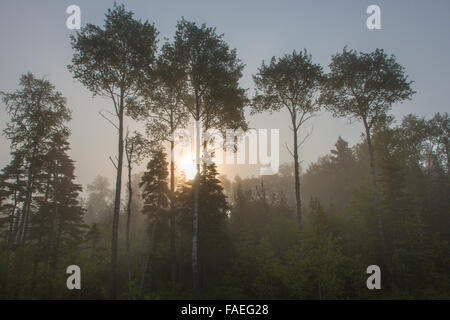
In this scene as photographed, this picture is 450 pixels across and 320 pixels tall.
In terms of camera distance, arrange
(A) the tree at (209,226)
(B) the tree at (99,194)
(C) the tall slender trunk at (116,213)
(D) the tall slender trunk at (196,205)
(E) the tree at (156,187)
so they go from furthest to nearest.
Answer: (B) the tree at (99,194) → (E) the tree at (156,187) → (A) the tree at (209,226) → (D) the tall slender trunk at (196,205) → (C) the tall slender trunk at (116,213)

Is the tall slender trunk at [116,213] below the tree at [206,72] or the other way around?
below

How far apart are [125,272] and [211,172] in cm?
1484

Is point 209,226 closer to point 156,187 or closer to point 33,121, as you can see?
point 156,187

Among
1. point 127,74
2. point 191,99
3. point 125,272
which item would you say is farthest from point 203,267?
point 127,74

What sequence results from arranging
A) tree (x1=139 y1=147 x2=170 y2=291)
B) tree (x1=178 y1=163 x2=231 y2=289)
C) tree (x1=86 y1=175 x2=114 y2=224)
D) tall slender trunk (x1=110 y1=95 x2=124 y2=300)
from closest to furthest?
tall slender trunk (x1=110 y1=95 x2=124 y2=300) < tree (x1=178 y1=163 x2=231 y2=289) < tree (x1=139 y1=147 x2=170 y2=291) < tree (x1=86 y1=175 x2=114 y2=224)

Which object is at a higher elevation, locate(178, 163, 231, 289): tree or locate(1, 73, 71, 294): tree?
locate(1, 73, 71, 294): tree

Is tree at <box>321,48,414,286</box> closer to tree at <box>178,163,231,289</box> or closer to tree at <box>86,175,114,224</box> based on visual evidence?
tree at <box>178,163,231,289</box>

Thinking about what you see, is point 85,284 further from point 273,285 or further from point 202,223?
point 273,285

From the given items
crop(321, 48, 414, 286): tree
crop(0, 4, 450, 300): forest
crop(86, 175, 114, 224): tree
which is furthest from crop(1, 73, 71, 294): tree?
crop(86, 175, 114, 224): tree

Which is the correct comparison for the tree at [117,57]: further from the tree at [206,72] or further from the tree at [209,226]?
the tree at [209,226]

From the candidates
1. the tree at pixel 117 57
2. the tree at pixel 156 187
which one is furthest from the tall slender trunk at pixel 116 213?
the tree at pixel 156 187

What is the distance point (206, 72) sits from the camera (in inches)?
639

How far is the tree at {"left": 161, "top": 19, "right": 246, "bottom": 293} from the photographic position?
16.2 meters

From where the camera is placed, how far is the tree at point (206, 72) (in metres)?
16.2
